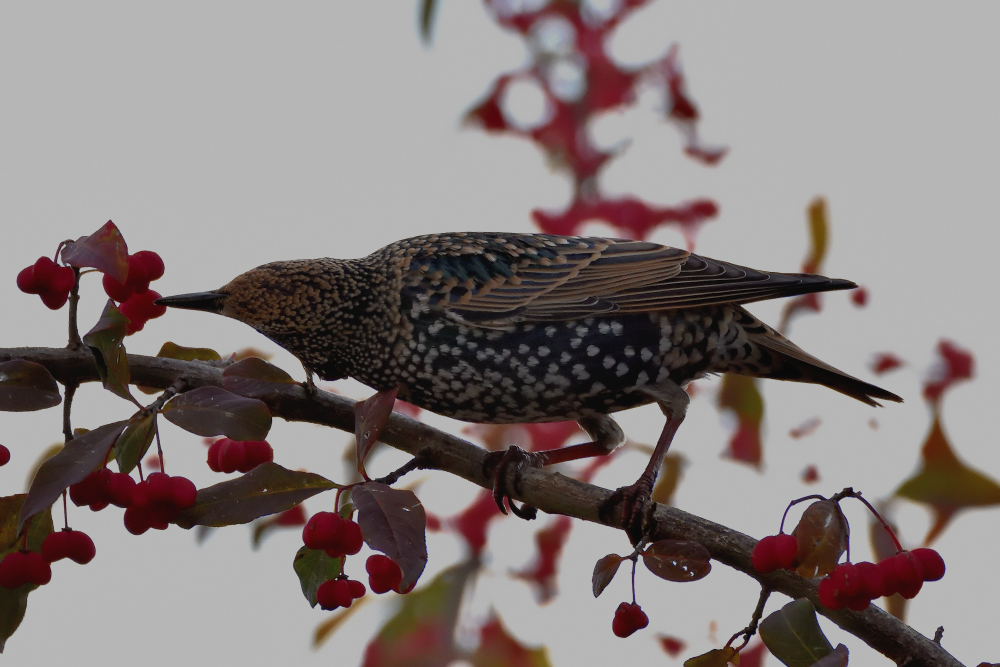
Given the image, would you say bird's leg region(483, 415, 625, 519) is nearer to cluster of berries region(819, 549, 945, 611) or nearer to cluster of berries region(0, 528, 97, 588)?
cluster of berries region(819, 549, 945, 611)

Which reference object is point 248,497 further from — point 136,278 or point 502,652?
point 502,652

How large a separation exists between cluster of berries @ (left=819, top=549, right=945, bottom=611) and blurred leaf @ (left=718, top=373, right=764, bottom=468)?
70.7 inches

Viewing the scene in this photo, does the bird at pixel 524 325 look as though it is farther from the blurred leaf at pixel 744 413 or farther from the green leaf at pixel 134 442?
the green leaf at pixel 134 442

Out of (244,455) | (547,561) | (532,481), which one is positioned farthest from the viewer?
(547,561)

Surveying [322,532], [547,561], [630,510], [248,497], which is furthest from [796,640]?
[547,561]

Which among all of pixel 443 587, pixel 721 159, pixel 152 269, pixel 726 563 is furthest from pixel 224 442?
pixel 721 159

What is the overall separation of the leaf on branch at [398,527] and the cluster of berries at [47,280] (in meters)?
0.78

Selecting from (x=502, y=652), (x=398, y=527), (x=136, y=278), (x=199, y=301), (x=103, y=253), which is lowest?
(x=502, y=652)

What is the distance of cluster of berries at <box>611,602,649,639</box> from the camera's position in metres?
2.35

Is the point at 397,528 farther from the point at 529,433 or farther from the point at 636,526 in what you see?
the point at 529,433

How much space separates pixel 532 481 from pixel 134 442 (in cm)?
96

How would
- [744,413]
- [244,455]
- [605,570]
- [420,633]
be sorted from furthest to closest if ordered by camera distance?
[744,413] → [420,633] → [244,455] → [605,570]

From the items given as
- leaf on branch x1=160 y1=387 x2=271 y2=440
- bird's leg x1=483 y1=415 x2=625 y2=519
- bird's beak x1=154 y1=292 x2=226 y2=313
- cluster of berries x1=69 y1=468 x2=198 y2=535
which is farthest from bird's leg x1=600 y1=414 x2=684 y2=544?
bird's beak x1=154 y1=292 x2=226 y2=313

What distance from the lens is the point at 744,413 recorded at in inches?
161
